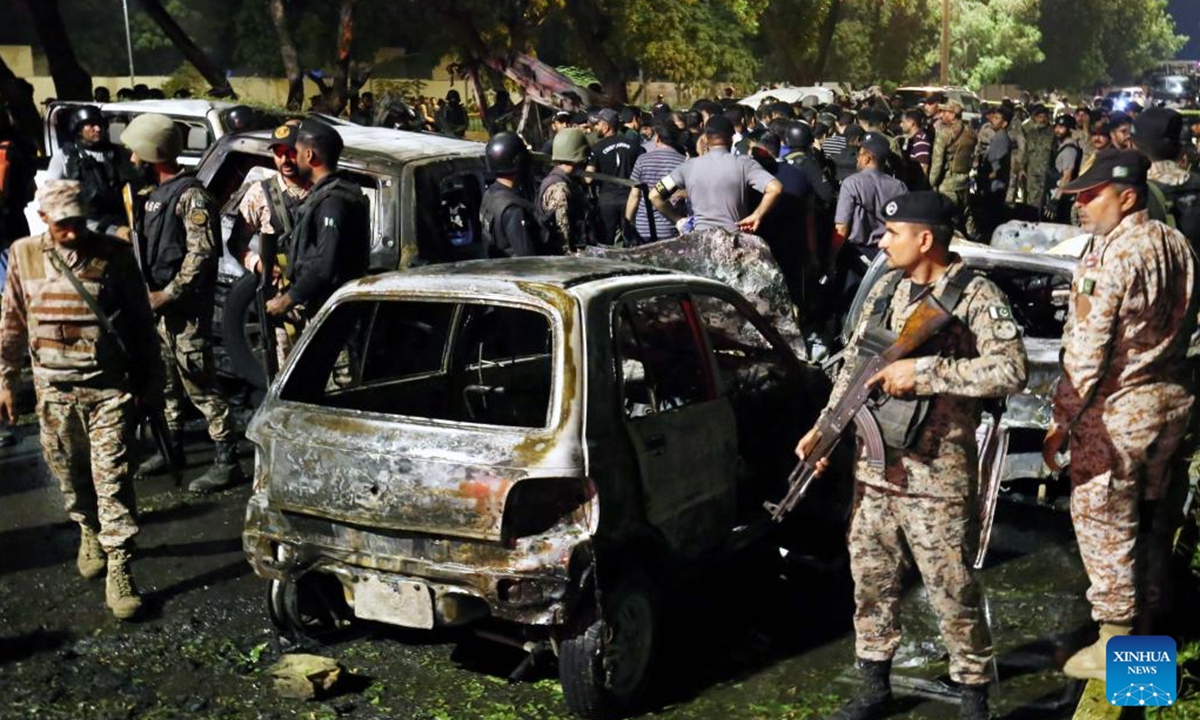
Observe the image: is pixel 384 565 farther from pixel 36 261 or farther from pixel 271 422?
pixel 36 261

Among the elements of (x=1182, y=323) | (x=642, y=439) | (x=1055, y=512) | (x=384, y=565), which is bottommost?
(x=1055, y=512)

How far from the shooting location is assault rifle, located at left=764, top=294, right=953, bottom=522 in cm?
471

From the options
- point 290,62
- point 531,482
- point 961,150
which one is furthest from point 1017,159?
point 531,482

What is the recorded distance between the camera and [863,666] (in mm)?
5086

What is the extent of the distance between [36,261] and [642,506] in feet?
9.51

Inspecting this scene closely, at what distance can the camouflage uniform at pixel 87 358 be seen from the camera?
630 centimetres

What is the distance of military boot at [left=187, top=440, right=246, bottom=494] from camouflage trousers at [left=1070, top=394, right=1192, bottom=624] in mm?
4774

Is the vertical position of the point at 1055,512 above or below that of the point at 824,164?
below

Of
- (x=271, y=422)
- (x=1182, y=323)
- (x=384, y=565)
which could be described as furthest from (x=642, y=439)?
(x=1182, y=323)

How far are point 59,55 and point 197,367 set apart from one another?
15.2 m

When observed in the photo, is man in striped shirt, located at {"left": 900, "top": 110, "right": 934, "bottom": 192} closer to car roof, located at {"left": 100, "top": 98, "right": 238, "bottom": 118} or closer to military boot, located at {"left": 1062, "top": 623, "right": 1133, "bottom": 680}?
car roof, located at {"left": 100, "top": 98, "right": 238, "bottom": 118}

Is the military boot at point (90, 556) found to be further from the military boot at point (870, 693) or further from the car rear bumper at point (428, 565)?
the military boot at point (870, 693)

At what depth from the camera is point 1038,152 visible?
18.5 m

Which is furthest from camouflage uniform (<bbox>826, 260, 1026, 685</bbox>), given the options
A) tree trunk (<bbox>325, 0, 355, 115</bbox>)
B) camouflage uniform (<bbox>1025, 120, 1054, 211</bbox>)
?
tree trunk (<bbox>325, 0, 355, 115</bbox>)
